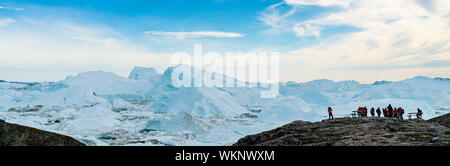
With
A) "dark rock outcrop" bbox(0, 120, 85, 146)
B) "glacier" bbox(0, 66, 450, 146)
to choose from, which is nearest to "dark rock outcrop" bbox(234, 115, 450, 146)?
"dark rock outcrop" bbox(0, 120, 85, 146)

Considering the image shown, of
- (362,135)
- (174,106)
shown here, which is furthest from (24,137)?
(174,106)

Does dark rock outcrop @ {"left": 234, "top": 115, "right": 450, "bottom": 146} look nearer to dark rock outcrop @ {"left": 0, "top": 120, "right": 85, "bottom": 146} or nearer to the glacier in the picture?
dark rock outcrop @ {"left": 0, "top": 120, "right": 85, "bottom": 146}

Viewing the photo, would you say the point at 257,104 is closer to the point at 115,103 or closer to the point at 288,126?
the point at 115,103

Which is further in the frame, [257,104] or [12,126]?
[257,104]

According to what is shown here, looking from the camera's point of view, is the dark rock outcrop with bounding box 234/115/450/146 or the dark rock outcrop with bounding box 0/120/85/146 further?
the dark rock outcrop with bounding box 0/120/85/146

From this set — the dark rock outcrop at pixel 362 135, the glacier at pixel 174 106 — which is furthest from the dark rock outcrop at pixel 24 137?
the glacier at pixel 174 106
